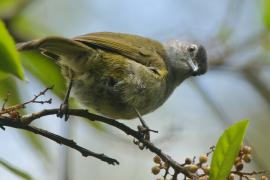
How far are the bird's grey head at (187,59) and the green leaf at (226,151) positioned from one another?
Answer: 266 cm

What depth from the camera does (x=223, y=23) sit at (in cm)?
541

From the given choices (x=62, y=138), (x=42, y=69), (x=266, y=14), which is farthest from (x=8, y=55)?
(x=266, y=14)

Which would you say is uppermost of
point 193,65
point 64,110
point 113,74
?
point 193,65

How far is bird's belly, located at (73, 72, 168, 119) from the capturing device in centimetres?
396

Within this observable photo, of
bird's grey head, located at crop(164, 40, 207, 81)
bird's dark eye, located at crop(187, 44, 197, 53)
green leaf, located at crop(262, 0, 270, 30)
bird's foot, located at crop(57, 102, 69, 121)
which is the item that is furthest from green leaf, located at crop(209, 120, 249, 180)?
bird's dark eye, located at crop(187, 44, 197, 53)

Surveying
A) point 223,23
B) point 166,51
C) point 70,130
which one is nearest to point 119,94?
point 70,130

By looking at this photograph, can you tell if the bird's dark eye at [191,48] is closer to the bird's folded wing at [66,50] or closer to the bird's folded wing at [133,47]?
the bird's folded wing at [133,47]

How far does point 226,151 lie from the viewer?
238cm

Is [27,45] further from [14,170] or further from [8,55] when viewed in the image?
[14,170]

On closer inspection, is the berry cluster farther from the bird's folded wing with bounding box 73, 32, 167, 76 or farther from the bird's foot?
the bird's folded wing with bounding box 73, 32, 167, 76

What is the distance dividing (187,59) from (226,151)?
3.05 meters

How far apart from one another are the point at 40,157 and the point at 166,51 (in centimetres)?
225

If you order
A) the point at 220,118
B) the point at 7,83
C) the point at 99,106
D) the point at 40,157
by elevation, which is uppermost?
the point at 220,118

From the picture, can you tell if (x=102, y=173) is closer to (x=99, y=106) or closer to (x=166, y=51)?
(x=166, y=51)
